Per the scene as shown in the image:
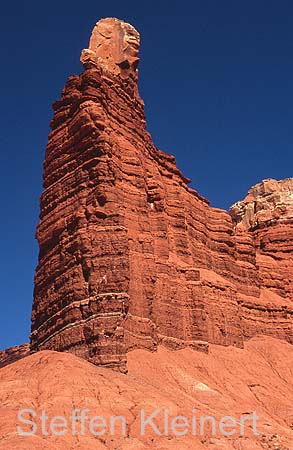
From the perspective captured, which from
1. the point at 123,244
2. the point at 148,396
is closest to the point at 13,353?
the point at 123,244

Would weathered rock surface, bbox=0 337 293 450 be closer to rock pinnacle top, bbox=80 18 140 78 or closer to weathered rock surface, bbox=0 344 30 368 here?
rock pinnacle top, bbox=80 18 140 78

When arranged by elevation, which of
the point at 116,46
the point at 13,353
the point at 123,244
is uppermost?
the point at 116,46

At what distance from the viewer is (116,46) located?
72938 millimetres

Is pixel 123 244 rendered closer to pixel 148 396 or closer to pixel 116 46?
pixel 148 396

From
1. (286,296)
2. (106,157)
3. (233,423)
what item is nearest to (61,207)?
A: (106,157)

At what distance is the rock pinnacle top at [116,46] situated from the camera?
71875 mm

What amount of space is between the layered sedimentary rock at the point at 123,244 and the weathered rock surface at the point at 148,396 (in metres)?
2.31

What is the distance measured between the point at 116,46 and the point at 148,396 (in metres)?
40.7

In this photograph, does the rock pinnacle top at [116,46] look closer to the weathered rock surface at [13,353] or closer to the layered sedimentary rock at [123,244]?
the layered sedimentary rock at [123,244]

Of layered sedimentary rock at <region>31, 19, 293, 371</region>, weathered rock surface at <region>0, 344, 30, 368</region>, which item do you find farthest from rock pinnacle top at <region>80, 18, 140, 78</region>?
weathered rock surface at <region>0, 344, 30, 368</region>

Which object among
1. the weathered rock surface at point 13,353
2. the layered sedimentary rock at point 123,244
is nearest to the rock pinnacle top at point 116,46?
the layered sedimentary rock at point 123,244

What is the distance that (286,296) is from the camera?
84.1 metres

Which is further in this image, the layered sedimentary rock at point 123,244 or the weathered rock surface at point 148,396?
the layered sedimentary rock at point 123,244

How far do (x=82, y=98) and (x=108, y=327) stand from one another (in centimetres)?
2085
